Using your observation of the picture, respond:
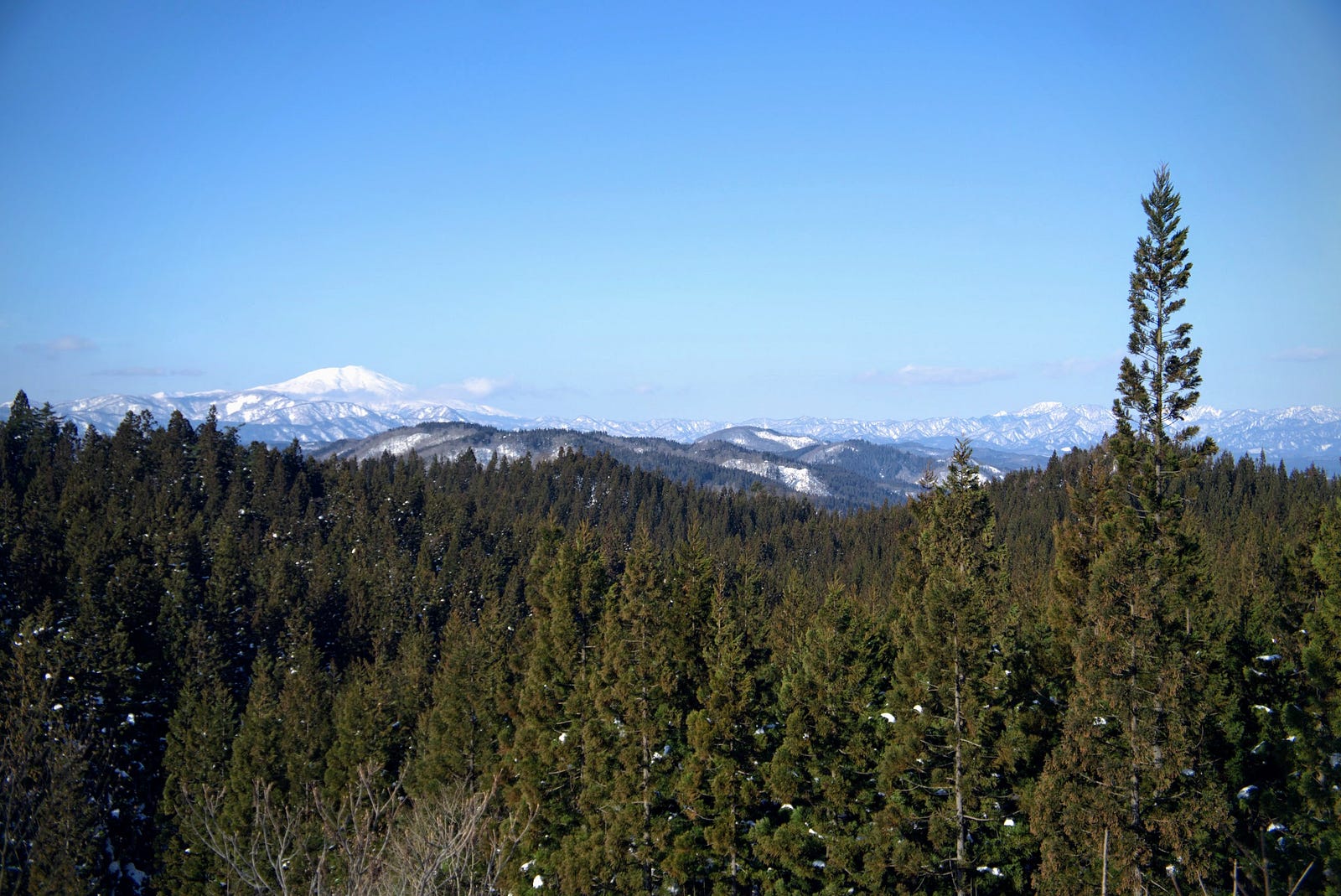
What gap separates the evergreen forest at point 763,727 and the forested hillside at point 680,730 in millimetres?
130

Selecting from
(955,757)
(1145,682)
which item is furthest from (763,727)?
(1145,682)

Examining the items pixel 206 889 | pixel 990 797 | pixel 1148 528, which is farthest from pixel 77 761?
pixel 1148 528

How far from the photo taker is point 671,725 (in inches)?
1078

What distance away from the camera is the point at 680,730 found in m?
28.0

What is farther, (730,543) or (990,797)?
(730,543)

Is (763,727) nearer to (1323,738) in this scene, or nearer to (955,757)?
Answer: (955,757)

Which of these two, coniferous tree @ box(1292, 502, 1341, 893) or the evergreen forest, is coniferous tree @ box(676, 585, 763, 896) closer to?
the evergreen forest

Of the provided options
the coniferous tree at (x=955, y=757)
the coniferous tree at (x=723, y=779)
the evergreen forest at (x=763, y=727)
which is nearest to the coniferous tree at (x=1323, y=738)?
the evergreen forest at (x=763, y=727)

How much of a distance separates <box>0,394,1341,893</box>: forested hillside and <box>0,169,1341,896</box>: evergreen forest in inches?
5.1

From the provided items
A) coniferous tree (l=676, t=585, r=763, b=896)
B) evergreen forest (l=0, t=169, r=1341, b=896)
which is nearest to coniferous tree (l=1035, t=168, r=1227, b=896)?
evergreen forest (l=0, t=169, r=1341, b=896)

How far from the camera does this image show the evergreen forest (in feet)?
63.6

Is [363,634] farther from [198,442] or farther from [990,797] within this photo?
[990,797]

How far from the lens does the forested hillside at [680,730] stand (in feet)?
64.3

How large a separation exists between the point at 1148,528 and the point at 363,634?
67461 mm
